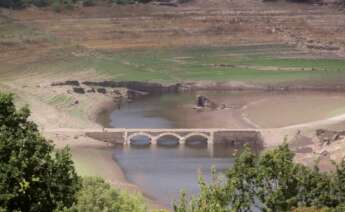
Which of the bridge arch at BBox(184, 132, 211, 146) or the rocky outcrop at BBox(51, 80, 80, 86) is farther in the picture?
the rocky outcrop at BBox(51, 80, 80, 86)

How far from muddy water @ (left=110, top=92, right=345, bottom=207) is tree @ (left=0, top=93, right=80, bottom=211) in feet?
117

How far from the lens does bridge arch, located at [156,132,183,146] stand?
267 feet

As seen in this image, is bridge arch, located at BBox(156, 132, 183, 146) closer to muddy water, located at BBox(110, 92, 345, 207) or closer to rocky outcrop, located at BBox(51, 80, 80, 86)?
muddy water, located at BBox(110, 92, 345, 207)

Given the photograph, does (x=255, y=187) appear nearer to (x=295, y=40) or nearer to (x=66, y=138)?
(x=66, y=138)

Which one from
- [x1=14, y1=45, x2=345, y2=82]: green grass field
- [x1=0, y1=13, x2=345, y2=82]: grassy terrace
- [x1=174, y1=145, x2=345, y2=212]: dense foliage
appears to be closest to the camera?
[x1=174, y1=145, x2=345, y2=212]: dense foliage

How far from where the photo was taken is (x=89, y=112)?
319 ft

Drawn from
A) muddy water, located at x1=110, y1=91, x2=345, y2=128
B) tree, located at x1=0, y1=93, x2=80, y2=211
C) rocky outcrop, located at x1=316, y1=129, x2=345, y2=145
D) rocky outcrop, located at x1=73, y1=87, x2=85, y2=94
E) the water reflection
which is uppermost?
rocky outcrop, located at x1=73, y1=87, x2=85, y2=94

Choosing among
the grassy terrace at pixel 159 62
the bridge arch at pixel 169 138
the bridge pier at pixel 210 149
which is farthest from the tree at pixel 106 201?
the grassy terrace at pixel 159 62

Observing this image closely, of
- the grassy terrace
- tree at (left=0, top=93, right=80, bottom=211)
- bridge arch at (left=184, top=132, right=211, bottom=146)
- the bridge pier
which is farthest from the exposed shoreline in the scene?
tree at (left=0, top=93, right=80, bottom=211)

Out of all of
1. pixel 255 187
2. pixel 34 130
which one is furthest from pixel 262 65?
pixel 34 130

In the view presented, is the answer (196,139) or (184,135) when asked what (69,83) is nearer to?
(184,135)

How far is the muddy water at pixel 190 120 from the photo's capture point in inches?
2554

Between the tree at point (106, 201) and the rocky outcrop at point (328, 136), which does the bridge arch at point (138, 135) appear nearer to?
the rocky outcrop at point (328, 136)

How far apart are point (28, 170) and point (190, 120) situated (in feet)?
242
